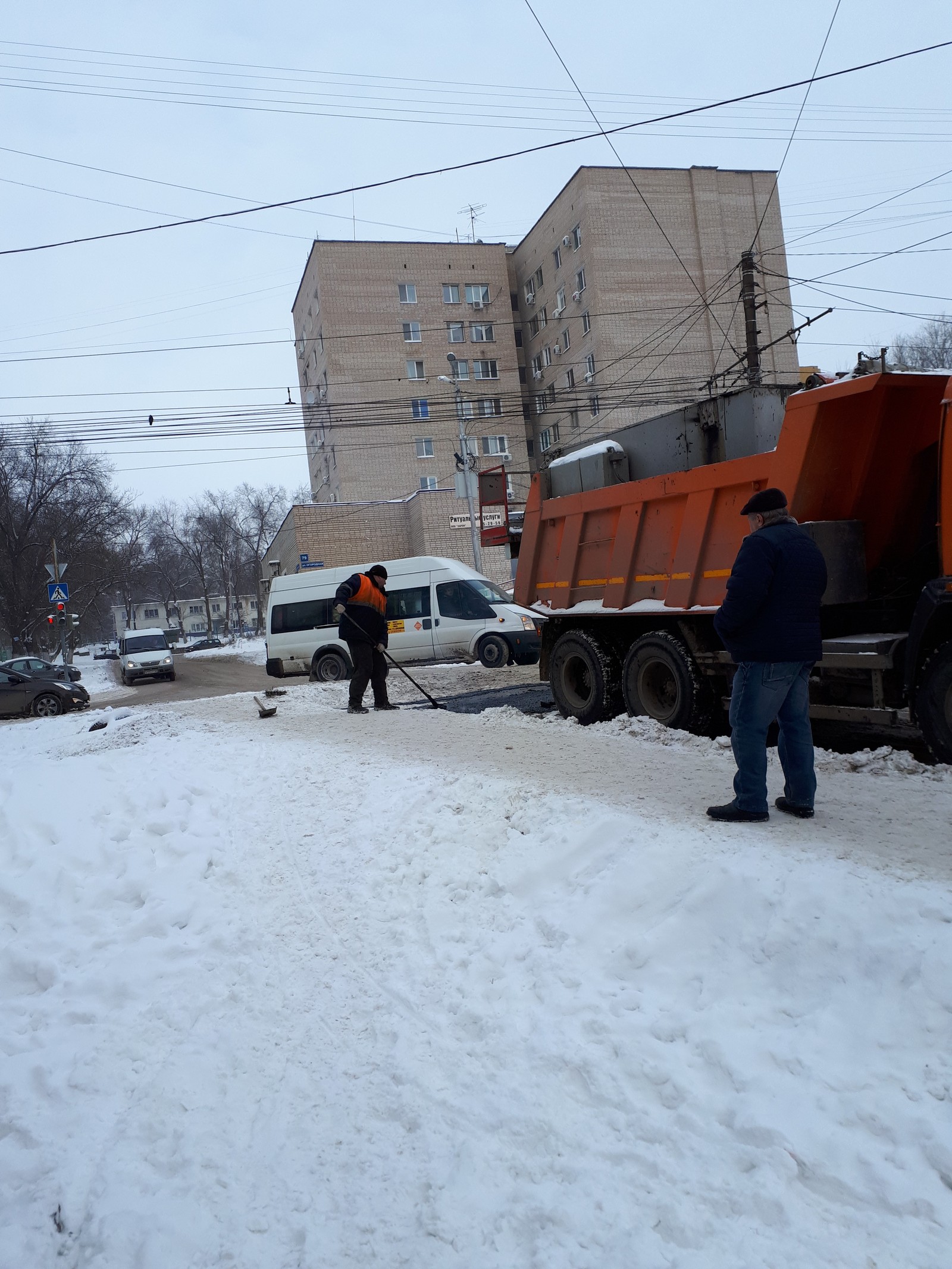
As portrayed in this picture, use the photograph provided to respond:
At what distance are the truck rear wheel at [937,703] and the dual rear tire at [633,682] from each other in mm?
2538

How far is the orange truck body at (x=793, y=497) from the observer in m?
6.82

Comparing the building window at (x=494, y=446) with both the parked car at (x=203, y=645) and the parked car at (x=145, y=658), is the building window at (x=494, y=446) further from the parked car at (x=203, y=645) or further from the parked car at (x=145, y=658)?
the parked car at (x=203, y=645)

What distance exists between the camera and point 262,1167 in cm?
283

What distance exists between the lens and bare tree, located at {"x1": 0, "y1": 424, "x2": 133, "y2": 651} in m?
39.7

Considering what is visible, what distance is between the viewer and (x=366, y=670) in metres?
11.0

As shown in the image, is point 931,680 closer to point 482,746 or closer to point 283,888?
point 482,746

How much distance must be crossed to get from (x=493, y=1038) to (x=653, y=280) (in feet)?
135

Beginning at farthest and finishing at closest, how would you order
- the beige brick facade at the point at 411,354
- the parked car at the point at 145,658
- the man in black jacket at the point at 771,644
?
1. the beige brick facade at the point at 411,354
2. the parked car at the point at 145,658
3. the man in black jacket at the point at 771,644

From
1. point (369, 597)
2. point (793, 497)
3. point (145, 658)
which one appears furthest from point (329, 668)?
point (145, 658)

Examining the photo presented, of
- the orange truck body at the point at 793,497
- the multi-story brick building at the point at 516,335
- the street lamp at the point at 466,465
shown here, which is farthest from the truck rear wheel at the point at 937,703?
the multi-story brick building at the point at 516,335

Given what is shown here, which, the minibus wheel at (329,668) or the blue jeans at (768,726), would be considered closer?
the blue jeans at (768,726)

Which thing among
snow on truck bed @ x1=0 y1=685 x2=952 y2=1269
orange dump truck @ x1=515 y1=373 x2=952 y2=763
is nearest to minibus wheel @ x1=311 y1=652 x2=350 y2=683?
orange dump truck @ x1=515 y1=373 x2=952 y2=763

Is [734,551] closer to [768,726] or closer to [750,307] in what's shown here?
[768,726]

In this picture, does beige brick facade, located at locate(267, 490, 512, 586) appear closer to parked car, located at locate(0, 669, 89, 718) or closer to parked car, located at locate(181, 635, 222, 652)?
parked car, located at locate(0, 669, 89, 718)
